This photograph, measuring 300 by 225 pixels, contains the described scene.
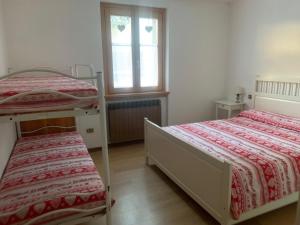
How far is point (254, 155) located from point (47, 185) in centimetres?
181

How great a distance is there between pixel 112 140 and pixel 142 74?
4.29ft

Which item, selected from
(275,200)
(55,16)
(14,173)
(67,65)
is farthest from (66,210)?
(55,16)

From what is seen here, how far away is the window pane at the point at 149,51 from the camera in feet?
13.3

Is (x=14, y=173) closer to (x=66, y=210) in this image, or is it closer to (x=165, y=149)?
(x=66, y=210)

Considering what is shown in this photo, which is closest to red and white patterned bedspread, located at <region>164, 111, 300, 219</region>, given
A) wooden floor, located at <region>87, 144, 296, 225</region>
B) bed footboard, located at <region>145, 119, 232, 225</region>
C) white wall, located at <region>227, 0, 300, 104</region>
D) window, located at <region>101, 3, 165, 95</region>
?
bed footboard, located at <region>145, 119, 232, 225</region>

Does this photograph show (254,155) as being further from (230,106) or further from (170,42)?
(170,42)

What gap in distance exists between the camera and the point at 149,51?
4152 millimetres

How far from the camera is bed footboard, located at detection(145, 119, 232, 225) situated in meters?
1.81

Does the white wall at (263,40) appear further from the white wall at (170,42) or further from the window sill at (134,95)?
the window sill at (134,95)

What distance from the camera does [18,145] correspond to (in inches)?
103

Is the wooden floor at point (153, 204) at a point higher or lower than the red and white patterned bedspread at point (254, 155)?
lower

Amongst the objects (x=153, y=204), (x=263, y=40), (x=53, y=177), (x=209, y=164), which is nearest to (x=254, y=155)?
(x=209, y=164)

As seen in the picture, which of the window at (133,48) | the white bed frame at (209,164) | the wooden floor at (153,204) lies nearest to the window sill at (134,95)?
the window at (133,48)

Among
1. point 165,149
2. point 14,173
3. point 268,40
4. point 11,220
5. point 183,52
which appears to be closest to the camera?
point 11,220
